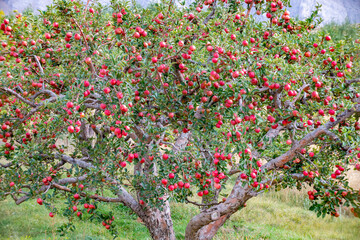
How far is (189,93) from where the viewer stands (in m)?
4.13

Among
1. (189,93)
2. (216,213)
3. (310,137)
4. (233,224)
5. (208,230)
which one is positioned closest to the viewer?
(310,137)

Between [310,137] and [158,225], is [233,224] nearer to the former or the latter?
[158,225]

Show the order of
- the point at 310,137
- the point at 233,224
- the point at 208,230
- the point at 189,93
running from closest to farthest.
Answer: the point at 310,137
the point at 189,93
the point at 208,230
the point at 233,224

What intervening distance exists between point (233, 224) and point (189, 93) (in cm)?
698

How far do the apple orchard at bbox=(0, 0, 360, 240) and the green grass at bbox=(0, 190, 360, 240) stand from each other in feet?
10.00

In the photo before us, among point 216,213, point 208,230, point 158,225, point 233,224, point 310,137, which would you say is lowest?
point 233,224

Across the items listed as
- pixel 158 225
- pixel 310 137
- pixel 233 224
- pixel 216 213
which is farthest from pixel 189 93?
pixel 233 224

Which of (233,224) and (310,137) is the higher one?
(310,137)

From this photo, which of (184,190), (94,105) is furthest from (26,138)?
(184,190)

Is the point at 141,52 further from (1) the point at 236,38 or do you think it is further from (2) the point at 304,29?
(2) the point at 304,29

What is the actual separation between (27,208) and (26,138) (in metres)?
5.28

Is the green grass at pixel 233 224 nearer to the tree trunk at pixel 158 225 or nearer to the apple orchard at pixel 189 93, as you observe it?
the tree trunk at pixel 158 225

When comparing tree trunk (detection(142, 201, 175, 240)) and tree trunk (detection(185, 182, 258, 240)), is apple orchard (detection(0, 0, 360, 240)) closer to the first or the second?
tree trunk (detection(185, 182, 258, 240))

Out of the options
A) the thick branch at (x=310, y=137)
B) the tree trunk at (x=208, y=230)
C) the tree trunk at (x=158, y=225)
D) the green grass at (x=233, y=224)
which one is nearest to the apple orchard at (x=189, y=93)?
the thick branch at (x=310, y=137)
